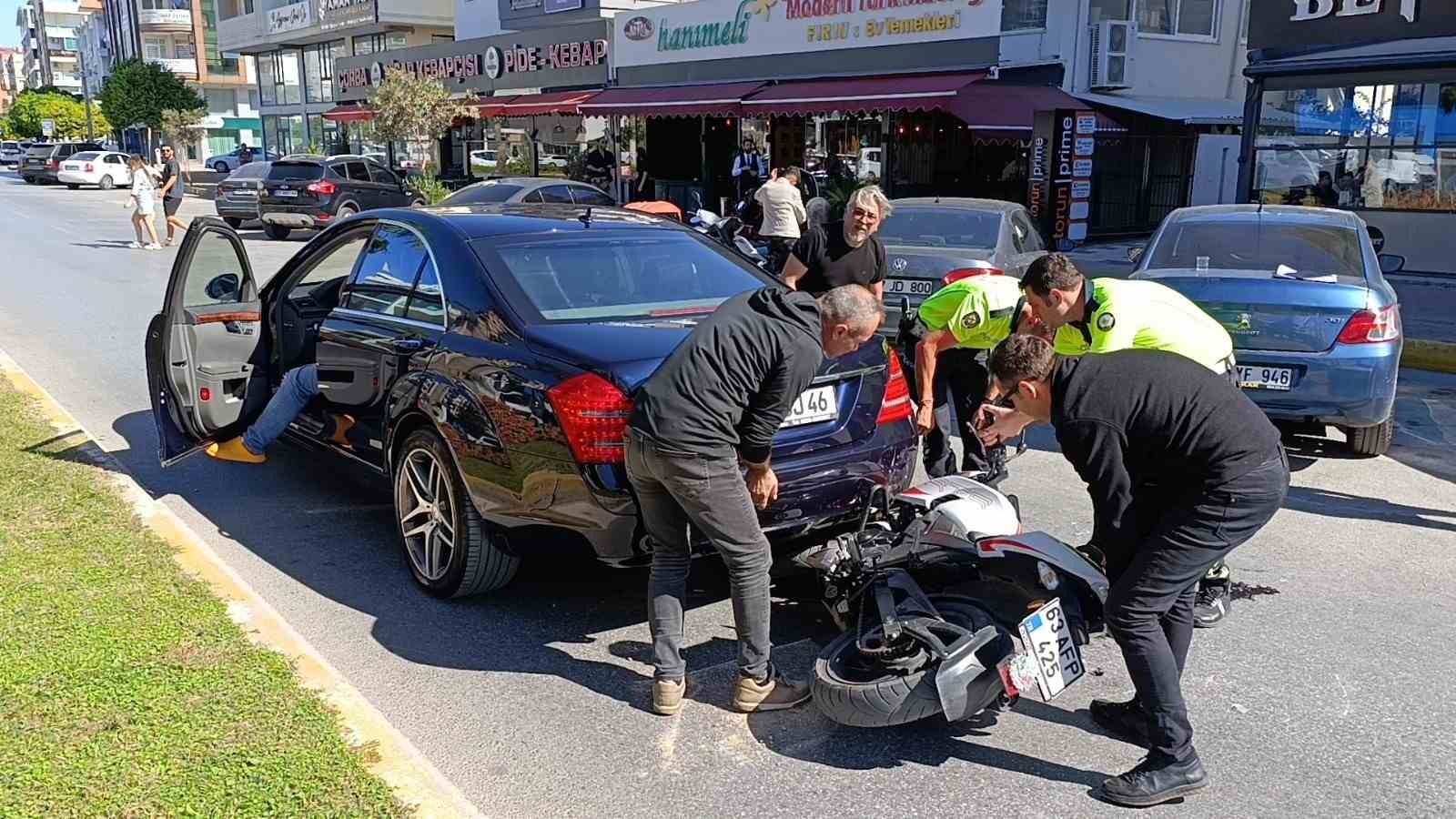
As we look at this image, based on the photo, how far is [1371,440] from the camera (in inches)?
277

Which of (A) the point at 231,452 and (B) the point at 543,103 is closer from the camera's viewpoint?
(A) the point at 231,452

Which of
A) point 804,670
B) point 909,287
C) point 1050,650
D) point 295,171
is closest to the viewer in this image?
point 1050,650

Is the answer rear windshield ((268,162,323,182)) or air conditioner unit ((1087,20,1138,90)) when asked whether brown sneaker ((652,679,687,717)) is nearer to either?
air conditioner unit ((1087,20,1138,90))

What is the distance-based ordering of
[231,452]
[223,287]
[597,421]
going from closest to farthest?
[597,421] < [231,452] < [223,287]

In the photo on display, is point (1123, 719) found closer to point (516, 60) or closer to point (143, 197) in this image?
point (143, 197)

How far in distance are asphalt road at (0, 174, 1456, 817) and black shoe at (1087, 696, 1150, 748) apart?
6cm

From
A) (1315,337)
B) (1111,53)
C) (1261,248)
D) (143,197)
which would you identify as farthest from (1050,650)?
(143,197)

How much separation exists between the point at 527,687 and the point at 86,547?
7.80ft

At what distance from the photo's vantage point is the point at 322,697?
3.74m

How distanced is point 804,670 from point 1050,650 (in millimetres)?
1047

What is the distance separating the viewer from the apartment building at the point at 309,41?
128ft

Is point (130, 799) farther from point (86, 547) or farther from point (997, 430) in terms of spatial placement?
point (997, 430)

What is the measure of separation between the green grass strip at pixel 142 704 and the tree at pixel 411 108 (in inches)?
992

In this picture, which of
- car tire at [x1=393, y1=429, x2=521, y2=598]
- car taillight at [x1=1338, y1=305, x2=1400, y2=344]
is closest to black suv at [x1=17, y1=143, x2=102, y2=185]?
car tire at [x1=393, y1=429, x2=521, y2=598]
